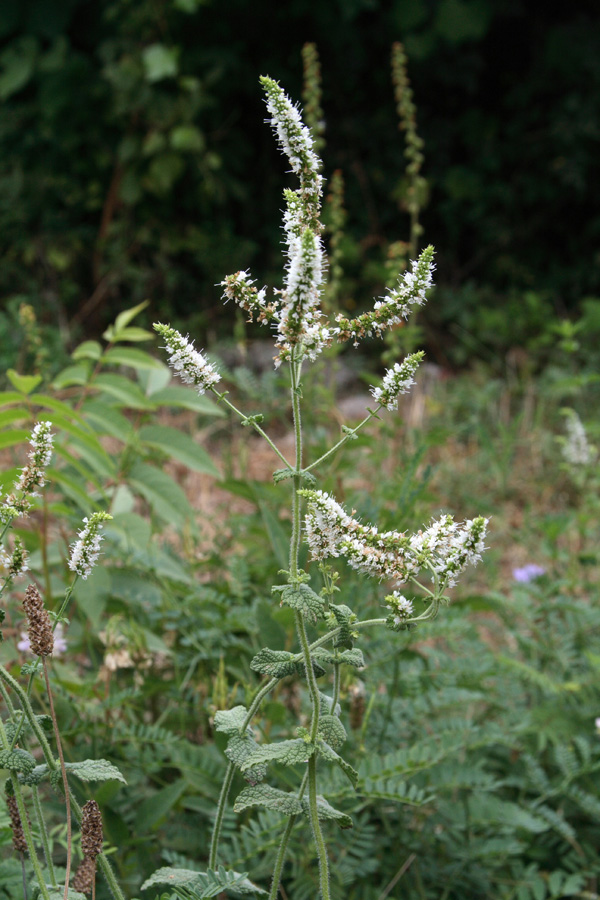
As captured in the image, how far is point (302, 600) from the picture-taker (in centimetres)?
91

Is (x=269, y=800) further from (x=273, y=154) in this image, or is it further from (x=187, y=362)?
(x=273, y=154)

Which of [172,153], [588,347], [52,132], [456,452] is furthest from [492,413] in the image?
[52,132]

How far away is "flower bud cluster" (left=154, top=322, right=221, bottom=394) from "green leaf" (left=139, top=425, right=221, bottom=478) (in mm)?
979

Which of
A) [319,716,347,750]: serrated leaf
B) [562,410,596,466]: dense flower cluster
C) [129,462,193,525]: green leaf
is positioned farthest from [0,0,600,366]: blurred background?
[319,716,347,750]: serrated leaf

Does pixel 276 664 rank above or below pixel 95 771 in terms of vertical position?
above

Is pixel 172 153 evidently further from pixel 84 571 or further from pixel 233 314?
pixel 84 571

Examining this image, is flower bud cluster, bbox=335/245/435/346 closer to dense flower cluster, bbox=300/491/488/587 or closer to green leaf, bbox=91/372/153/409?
dense flower cluster, bbox=300/491/488/587

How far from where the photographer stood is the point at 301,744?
982 millimetres

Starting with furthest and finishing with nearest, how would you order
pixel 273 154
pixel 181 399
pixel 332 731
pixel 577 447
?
pixel 273 154, pixel 577 447, pixel 181 399, pixel 332 731

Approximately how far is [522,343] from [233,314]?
1683 millimetres

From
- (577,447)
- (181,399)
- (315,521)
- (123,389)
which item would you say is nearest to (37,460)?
(315,521)

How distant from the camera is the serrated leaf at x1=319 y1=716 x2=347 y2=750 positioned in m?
0.98

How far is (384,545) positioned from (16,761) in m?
0.46

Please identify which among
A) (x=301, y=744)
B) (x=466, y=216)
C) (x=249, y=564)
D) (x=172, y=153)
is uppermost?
(x=466, y=216)
